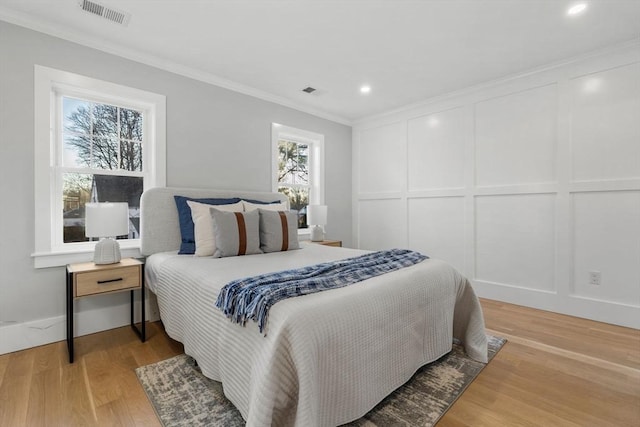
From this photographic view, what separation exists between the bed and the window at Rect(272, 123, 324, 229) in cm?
195

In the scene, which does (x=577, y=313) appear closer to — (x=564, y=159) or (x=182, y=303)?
(x=564, y=159)

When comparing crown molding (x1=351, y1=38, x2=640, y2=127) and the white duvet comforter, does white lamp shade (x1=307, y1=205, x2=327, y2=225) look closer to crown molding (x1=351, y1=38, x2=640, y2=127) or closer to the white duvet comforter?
the white duvet comforter

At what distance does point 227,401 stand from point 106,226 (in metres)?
1.54

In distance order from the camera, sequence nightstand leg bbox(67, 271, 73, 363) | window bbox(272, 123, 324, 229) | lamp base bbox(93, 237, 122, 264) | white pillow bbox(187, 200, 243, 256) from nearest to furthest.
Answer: nightstand leg bbox(67, 271, 73, 363), lamp base bbox(93, 237, 122, 264), white pillow bbox(187, 200, 243, 256), window bbox(272, 123, 324, 229)

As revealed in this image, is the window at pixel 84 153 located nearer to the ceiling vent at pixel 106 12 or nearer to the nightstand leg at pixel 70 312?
the nightstand leg at pixel 70 312

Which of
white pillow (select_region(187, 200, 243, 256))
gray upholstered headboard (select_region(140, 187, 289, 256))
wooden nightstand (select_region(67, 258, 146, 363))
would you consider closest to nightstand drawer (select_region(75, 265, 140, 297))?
wooden nightstand (select_region(67, 258, 146, 363))

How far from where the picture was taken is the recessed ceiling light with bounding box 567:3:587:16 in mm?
2117

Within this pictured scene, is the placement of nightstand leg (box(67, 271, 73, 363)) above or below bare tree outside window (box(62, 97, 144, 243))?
below

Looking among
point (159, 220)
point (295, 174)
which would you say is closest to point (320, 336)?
point (159, 220)

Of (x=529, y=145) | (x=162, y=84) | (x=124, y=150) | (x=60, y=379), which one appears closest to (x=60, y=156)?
(x=124, y=150)

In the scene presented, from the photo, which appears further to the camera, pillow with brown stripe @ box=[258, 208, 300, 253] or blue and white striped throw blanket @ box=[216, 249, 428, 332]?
pillow with brown stripe @ box=[258, 208, 300, 253]

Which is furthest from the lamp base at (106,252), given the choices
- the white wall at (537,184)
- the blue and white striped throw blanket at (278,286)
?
the white wall at (537,184)

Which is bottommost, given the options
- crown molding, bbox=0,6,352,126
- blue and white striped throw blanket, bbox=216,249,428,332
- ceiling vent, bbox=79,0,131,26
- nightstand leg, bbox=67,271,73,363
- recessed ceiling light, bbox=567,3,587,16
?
nightstand leg, bbox=67,271,73,363

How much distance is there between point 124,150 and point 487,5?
326 centimetres
